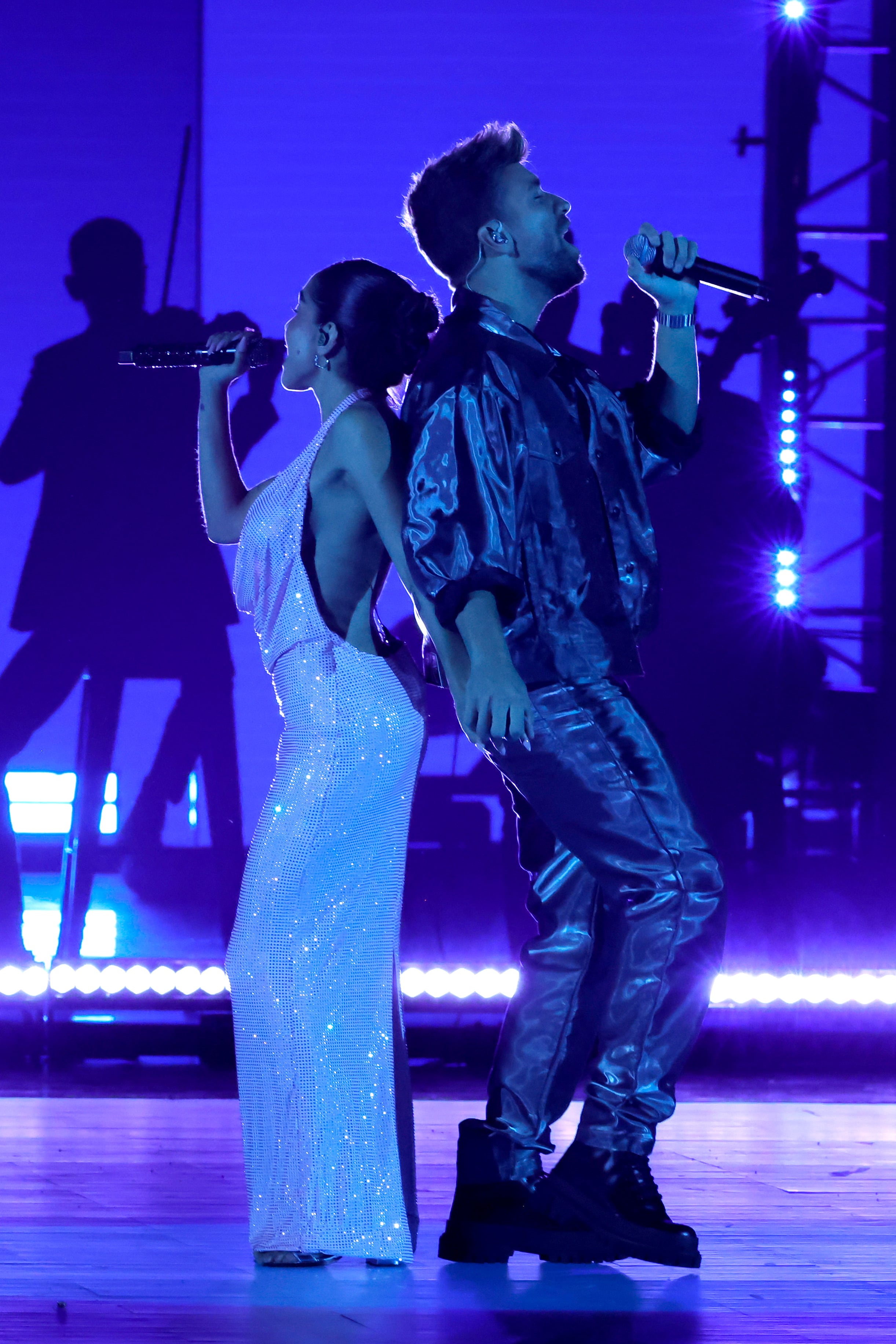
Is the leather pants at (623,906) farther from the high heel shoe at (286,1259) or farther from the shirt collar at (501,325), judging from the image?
the shirt collar at (501,325)

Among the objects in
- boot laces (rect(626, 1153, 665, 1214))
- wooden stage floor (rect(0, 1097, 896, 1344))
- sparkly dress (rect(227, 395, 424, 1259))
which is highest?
sparkly dress (rect(227, 395, 424, 1259))

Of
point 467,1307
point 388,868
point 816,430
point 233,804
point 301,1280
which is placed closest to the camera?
point 467,1307

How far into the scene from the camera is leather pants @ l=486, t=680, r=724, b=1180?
182cm

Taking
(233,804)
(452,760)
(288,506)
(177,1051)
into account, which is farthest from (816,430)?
(288,506)

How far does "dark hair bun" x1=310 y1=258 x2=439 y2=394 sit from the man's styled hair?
8 centimetres

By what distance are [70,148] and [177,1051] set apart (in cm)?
192

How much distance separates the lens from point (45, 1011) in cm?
374

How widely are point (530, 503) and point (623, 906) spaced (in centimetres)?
42

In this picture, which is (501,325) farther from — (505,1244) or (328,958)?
(505,1244)

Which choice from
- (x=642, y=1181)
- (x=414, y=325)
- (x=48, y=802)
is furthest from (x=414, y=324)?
(x=48, y=802)

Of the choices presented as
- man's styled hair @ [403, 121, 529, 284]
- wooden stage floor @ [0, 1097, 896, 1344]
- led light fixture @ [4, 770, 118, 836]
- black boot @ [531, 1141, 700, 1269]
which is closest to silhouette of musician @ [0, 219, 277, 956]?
led light fixture @ [4, 770, 118, 836]

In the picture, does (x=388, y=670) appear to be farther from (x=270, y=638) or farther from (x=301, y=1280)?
(x=301, y=1280)

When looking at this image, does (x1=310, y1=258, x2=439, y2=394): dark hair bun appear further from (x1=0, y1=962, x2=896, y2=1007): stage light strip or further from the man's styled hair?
(x1=0, y1=962, x2=896, y2=1007): stage light strip

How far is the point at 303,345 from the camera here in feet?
6.60
